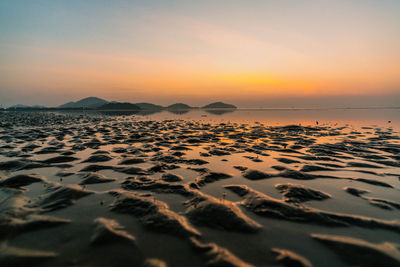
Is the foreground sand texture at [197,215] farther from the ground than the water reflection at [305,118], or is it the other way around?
the water reflection at [305,118]

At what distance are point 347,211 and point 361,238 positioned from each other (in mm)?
1489

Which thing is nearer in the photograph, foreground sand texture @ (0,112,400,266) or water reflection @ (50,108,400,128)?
foreground sand texture @ (0,112,400,266)

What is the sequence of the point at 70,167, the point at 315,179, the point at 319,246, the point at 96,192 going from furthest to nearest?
1. the point at 70,167
2. the point at 315,179
3. the point at 96,192
4. the point at 319,246

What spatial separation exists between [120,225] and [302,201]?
5.94m

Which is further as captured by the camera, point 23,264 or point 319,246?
point 319,246

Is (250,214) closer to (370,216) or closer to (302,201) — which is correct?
(302,201)

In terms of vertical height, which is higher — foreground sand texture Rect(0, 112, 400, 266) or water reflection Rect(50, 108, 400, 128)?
water reflection Rect(50, 108, 400, 128)

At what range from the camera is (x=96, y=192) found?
7.30 meters

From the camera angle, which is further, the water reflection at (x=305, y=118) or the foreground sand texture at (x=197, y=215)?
the water reflection at (x=305, y=118)

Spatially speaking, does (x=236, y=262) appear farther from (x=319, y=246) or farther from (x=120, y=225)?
(x=120, y=225)

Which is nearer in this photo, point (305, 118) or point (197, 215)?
point (197, 215)

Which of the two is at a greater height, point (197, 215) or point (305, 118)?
point (305, 118)

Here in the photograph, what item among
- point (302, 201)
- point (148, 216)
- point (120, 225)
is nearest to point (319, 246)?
point (302, 201)

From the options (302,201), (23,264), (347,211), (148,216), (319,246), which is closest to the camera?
(23,264)
